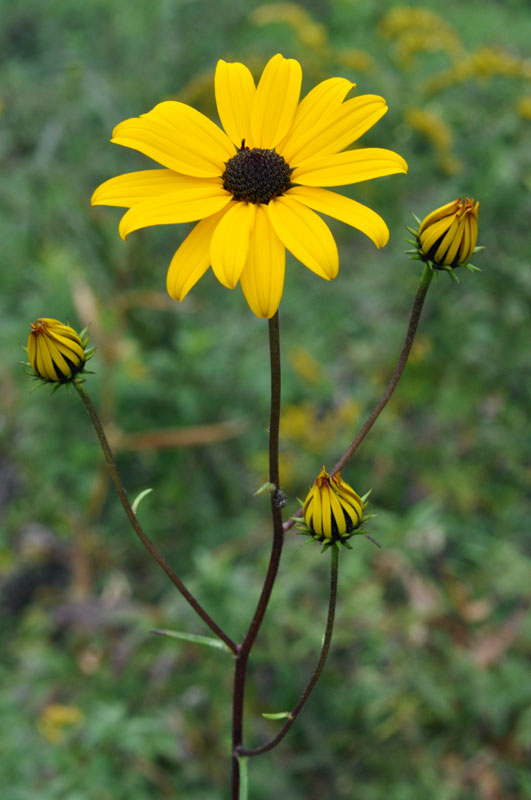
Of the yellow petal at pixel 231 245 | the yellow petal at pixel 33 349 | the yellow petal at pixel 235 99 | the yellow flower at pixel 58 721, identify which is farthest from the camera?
the yellow flower at pixel 58 721

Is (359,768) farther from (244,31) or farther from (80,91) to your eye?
(244,31)

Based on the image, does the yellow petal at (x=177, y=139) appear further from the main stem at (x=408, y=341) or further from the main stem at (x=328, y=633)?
the main stem at (x=328, y=633)

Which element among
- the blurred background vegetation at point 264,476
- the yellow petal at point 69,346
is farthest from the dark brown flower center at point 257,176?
the blurred background vegetation at point 264,476

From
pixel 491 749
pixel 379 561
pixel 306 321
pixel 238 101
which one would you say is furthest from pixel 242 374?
pixel 238 101

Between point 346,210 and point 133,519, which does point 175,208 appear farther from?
point 133,519

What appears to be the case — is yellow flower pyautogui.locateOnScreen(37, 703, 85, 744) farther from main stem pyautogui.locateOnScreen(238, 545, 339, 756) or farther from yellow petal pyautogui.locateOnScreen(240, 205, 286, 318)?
yellow petal pyautogui.locateOnScreen(240, 205, 286, 318)
